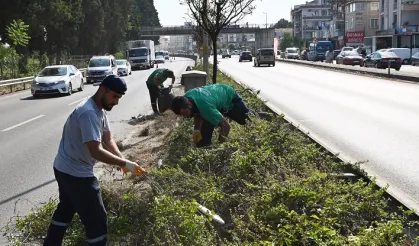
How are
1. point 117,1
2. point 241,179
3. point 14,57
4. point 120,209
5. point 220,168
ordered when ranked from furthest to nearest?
1. point 117,1
2. point 14,57
3. point 220,168
4. point 241,179
5. point 120,209

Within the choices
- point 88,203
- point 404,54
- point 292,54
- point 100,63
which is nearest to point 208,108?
point 88,203

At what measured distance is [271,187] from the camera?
5.52 m

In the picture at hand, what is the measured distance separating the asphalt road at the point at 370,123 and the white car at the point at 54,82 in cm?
919

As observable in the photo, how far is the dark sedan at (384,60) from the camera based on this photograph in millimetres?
38062

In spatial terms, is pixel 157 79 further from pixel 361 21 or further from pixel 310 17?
pixel 310 17

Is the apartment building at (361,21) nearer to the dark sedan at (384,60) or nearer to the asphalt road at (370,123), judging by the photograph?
the dark sedan at (384,60)

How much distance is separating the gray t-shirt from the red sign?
Answer: 87.5 metres

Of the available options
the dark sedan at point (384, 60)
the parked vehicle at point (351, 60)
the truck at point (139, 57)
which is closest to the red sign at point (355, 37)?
the truck at point (139, 57)

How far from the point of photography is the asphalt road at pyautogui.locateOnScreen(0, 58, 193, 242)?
23.4 feet

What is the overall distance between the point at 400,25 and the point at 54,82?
56453 millimetres

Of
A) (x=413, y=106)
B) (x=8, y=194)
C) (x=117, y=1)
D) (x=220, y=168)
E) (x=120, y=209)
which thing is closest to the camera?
(x=120, y=209)

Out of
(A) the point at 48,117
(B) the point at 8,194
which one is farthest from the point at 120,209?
(A) the point at 48,117

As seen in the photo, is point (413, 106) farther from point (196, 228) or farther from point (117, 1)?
point (117, 1)

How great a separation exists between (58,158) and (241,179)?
2.27 metres
